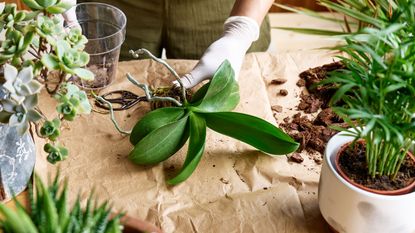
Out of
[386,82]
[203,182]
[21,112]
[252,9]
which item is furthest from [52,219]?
[252,9]

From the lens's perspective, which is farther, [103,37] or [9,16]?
[103,37]

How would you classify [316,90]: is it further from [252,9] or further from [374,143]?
[374,143]

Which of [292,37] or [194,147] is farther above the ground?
[194,147]

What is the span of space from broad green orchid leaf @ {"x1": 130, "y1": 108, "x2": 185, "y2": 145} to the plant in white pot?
34 cm

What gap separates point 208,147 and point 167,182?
143 millimetres

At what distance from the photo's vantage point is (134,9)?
1600 mm

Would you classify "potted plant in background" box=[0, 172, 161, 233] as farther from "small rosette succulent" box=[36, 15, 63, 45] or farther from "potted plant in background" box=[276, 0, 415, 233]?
"potted plant in background" box=[276, 0, 415, 233]

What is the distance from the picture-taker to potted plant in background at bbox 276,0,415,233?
78 cm

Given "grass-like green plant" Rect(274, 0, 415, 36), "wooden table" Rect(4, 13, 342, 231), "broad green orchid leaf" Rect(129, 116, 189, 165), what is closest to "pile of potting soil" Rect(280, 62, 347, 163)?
"grass-like green plant" Rect(274, 0, 415, 36)

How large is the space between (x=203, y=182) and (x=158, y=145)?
117 millimetres

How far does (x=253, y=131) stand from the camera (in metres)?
1.08

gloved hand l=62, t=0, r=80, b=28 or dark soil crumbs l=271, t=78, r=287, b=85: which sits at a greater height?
gloved hand l=62, t=0, r=80, b=28

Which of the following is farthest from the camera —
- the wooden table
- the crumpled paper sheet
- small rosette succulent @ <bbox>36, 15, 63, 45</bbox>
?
the wooden table

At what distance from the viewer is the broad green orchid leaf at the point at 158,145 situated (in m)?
1.06
